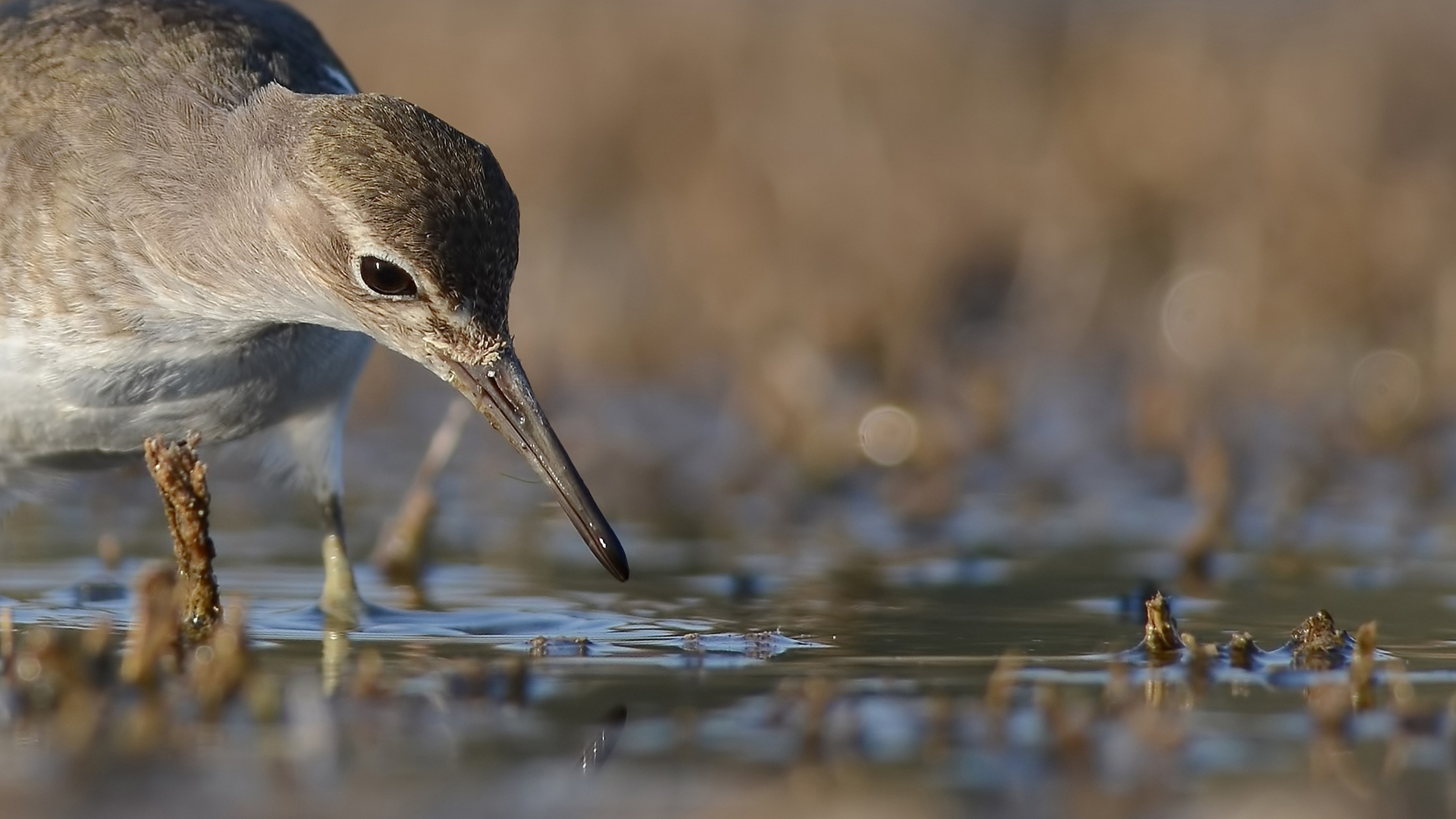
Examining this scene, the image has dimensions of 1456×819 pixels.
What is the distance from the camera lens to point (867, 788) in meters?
4.47

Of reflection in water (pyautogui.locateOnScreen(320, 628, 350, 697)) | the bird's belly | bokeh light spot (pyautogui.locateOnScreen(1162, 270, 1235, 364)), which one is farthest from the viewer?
bokeh light spot (pyautogui.locateOnScreen(1162, 270, 1235, 364))

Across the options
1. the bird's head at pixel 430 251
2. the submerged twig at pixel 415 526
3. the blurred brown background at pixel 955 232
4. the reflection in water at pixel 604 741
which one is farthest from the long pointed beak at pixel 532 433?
the blurred brown background at pixel 955 232

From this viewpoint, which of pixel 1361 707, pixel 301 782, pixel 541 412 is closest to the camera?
pixel 301 782

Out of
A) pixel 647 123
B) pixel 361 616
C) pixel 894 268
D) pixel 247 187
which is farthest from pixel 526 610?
pixel 647 123

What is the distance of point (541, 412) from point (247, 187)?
1133 millimetres

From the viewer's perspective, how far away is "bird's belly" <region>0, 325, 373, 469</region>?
21.6ft

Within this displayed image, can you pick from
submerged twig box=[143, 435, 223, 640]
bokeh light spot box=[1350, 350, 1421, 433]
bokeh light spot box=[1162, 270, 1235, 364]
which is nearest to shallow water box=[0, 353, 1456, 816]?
submerged twig box=[143, 435, 223, 640]

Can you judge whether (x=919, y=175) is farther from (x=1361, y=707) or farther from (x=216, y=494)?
(x=1361, y=707)

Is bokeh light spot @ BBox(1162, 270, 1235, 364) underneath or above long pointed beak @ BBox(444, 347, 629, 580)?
above

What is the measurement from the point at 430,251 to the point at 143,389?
1.29 m

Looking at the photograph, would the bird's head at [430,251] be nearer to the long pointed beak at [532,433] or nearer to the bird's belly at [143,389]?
the long pointed beak at [532,433]

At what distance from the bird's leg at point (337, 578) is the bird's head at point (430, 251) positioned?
85cm

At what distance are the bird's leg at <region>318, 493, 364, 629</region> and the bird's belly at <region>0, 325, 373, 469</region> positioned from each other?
511 millimetres

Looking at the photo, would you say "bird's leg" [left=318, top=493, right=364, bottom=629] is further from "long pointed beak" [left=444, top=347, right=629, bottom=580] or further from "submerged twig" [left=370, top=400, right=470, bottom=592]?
"long pointed beak" [left=444, top=347, right=629, bottom=580]
